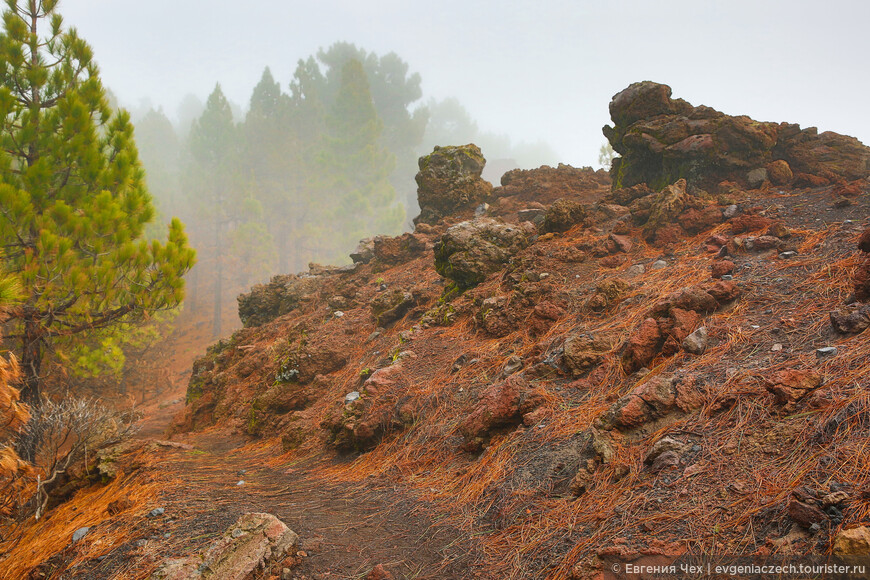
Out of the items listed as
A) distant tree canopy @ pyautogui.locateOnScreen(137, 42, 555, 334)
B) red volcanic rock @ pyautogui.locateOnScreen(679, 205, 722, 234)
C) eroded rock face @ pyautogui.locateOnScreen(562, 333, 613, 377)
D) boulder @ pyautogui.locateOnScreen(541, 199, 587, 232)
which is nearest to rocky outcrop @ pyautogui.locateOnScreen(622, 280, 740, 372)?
eroded rock face @ pyautogui.locateOnScreen(562, 333, 613, 377)

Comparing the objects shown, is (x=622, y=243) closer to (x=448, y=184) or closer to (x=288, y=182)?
(x=448, y=184)

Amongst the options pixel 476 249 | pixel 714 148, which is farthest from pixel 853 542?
pixel 714 148

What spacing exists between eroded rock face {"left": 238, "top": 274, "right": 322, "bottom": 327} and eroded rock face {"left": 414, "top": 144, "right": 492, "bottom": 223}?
3.27m

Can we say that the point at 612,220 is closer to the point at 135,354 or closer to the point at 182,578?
the point at 182,578

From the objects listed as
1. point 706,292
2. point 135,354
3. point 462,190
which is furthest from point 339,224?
point 706,292

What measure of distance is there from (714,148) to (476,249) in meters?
3.91

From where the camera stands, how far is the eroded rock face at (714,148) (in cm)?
588

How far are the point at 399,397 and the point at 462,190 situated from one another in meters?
6.85

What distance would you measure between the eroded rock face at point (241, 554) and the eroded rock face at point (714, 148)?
23.2 ft

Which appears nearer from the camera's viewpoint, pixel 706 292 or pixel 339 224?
pixel 706 292

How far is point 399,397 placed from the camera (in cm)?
445

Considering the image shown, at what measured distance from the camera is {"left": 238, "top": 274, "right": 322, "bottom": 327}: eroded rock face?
9.98 meters

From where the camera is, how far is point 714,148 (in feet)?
21.1

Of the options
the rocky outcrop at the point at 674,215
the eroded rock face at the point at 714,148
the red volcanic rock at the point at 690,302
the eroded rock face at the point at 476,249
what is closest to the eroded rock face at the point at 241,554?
the red volcanic rock at the point at 690,302
